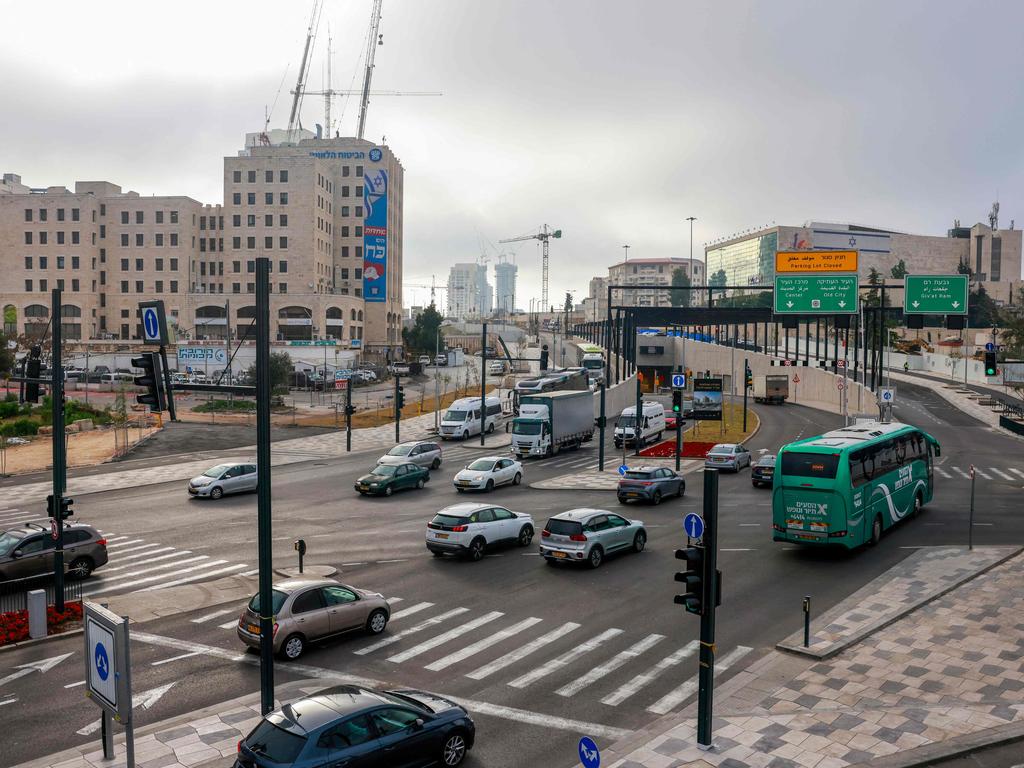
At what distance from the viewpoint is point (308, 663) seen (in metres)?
15.9

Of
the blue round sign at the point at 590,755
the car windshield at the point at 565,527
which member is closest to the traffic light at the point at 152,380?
the blue round sign at the point at 590,755

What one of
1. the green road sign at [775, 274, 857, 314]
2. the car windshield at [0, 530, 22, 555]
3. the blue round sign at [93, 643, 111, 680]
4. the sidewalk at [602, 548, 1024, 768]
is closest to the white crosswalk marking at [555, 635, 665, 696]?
the sidewalk at [602, 548, 1024, 768]

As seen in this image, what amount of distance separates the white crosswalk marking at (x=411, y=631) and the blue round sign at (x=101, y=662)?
6.03 metres

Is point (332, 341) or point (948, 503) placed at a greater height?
point (332, 341)

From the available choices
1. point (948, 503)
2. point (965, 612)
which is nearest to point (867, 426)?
point (948, 503)

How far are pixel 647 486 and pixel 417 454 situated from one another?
13903 mm

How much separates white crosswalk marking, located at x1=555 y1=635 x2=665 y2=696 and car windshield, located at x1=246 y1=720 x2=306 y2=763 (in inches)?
223

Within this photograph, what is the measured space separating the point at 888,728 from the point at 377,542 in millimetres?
17063

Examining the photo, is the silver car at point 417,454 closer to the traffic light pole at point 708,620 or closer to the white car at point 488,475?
the white car at point 488,475

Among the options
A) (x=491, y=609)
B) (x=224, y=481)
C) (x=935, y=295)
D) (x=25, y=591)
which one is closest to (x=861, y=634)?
(x=491, y=609)

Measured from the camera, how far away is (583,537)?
22.5 m

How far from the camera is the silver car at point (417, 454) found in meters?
41.3

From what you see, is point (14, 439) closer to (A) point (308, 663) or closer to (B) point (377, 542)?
(B) point (377, 542)

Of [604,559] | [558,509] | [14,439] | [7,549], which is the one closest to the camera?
[7,549]
